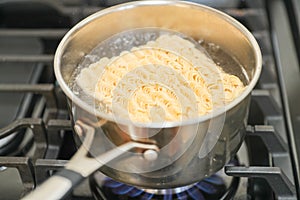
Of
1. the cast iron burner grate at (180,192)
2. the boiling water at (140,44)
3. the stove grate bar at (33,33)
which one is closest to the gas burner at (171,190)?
the cast iron burner grate at (180,192)

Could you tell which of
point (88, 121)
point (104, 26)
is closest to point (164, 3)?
point (104, 26)

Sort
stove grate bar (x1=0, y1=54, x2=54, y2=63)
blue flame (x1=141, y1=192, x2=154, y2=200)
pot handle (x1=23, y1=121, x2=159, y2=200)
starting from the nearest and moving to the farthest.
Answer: pot handle (x1=23, y1=121, x2=159, y2=200) → blue flame (x1=141, y1=192, x2=154, y2=200) → stove grate bar (x1=0, y1=54, x2=54, y2=63)

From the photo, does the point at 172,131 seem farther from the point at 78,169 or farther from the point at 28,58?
the point at 28,58

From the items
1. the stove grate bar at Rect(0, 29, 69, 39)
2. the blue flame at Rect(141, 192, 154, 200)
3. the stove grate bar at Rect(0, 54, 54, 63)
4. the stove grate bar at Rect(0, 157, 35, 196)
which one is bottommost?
the stove grate bar at Rect(0, 157, 35, 196)

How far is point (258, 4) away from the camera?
824 mm

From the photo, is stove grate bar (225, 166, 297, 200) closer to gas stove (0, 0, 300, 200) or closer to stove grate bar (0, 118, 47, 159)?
gas stove (0, 0, 300, 200)

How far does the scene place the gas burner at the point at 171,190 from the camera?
1.90 ft

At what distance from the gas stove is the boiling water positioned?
56 millimetres

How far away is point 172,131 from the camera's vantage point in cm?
47

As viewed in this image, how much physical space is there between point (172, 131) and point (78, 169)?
10cm

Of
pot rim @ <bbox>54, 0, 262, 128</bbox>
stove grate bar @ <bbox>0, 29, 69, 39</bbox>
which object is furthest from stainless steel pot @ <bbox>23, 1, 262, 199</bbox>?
stove grate bar @ <bbox>0, 29, 69, 39</bbox>

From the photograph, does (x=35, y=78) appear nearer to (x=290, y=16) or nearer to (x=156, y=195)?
(x=156, y=195)

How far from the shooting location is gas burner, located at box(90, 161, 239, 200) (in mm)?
581

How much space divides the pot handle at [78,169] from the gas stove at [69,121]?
66 millimetres
